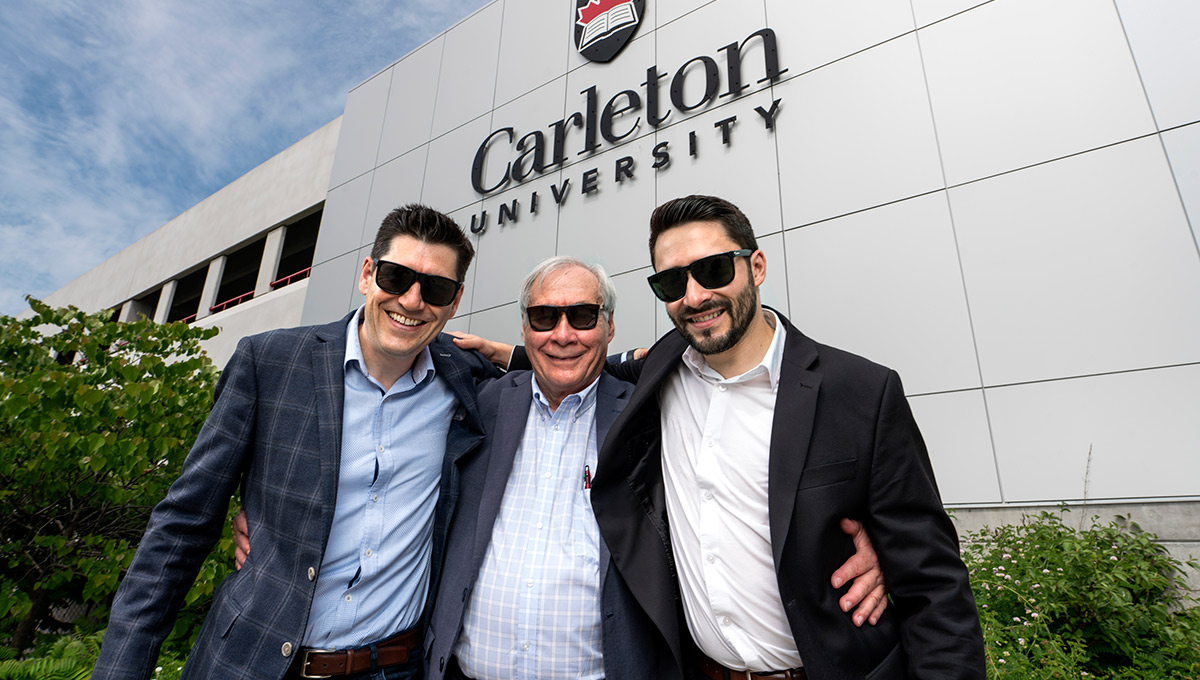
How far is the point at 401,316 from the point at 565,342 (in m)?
0.62

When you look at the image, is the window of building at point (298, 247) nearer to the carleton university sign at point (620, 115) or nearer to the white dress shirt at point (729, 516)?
the carleton university sign at point (620, 115)

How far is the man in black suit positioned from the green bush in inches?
84.1

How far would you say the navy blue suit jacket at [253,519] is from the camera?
161cm

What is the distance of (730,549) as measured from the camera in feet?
5.58

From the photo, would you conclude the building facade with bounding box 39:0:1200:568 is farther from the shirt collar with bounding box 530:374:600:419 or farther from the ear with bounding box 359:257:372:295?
the ear with bounding box 359:257:372:295

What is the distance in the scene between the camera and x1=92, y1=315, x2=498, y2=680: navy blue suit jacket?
1.61 metres

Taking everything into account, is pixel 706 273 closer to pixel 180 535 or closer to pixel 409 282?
pixel 409 282

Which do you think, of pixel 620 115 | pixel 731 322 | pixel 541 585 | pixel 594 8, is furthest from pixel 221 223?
pixel 731 322

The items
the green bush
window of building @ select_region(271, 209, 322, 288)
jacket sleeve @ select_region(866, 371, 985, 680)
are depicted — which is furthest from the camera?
window of building @ select_region(271, 209, 322, 288)

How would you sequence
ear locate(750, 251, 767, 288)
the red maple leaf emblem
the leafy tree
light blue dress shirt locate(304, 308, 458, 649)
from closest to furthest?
light blue dress shirt locate(304, 308, 458, 649) → ear locate(750, 251, 767, 288) → the leafy tree → the red maple leaf emblem

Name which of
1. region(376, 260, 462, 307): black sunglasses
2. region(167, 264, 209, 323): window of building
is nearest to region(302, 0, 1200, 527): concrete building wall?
region(376, 260, 462, 307): black sunglasses

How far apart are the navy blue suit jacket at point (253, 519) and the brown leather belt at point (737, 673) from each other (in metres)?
1.25

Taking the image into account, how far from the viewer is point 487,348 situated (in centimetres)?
280

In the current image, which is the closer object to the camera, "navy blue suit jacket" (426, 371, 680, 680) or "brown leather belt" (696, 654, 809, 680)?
"brown leather belt" (696, 654, 809, 680)
